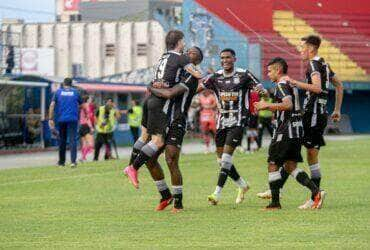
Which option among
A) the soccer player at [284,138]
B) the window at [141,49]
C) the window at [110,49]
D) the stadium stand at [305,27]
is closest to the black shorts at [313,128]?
the soccer player at [284,138]

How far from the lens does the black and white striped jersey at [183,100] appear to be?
1412cm

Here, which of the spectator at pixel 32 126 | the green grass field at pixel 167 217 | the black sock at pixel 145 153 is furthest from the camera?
the spectator at pixel 32 126

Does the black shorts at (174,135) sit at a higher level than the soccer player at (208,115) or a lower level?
higher

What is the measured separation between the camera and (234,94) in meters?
15.0

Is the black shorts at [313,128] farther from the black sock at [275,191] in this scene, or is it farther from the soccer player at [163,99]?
the soccer player at [163,99]

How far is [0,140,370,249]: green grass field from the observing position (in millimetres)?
10812

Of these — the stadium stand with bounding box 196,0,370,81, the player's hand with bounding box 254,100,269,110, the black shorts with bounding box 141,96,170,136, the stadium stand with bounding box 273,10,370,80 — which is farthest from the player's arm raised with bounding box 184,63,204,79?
the stadium stand with bounding box 273,10,370,80

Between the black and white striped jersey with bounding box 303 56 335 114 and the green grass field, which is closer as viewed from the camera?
the green grass field

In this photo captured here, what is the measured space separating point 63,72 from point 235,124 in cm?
5116

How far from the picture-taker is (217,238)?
1097 centimetres

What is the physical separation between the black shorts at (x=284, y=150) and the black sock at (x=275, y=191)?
0.24 m

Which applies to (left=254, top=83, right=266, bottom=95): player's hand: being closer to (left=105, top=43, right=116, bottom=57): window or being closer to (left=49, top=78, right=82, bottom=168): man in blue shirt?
(left=49, top=78, right=82, bottom=168): man in blue shirt

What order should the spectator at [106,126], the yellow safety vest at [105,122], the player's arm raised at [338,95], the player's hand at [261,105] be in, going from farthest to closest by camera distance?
the yellow safety vest at [105,122], the spectator at [106,126], the player's arm raised at [338,95], the player's hand at [261,105]

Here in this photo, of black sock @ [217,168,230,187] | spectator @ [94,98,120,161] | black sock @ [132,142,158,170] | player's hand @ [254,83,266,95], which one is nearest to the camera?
black sock @ [132,142,158,170]
